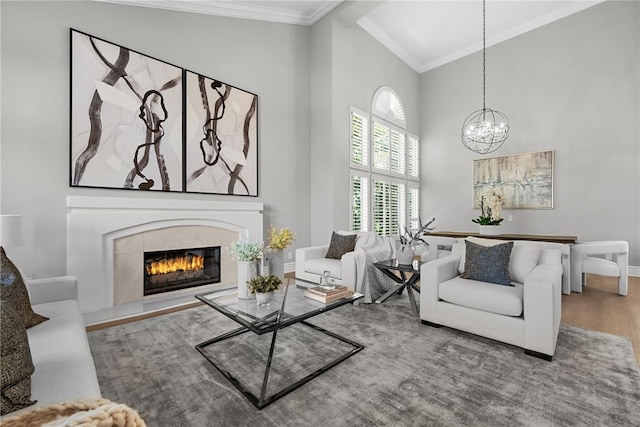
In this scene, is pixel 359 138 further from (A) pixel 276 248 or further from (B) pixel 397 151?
(A) pixel 276 248

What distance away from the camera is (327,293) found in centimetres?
219

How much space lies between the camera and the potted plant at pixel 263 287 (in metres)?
2.06

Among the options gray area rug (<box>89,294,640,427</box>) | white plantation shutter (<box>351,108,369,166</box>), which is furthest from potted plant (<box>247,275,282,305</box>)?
white plantation shutter (<box>351,108,369,166</box>)

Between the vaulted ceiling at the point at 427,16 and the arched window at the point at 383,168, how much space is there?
116 cm

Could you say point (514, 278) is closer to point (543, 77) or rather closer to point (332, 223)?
point (332, 223)

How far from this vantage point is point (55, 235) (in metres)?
2.95

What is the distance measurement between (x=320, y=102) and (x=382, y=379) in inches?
175

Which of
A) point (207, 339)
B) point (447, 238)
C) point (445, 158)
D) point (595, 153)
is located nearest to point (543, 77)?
point (595, 153)

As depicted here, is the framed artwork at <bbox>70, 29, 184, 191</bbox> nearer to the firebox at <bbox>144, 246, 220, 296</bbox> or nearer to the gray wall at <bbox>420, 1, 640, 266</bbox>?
the firebox at <bbox>144, 246, 220, 296</bbox>

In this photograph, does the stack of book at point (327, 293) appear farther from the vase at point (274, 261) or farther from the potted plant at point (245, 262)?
the potted plant at point (245, 262)

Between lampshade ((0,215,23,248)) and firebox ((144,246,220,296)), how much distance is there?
1369 millimetres

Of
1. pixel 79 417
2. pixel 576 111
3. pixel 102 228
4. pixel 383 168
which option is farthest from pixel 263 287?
pixel 576 111

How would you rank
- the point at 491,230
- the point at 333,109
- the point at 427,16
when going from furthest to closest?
the point at 427,16, the point at 333,109, the point at 491,230

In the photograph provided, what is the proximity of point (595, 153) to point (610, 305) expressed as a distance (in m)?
3.15
